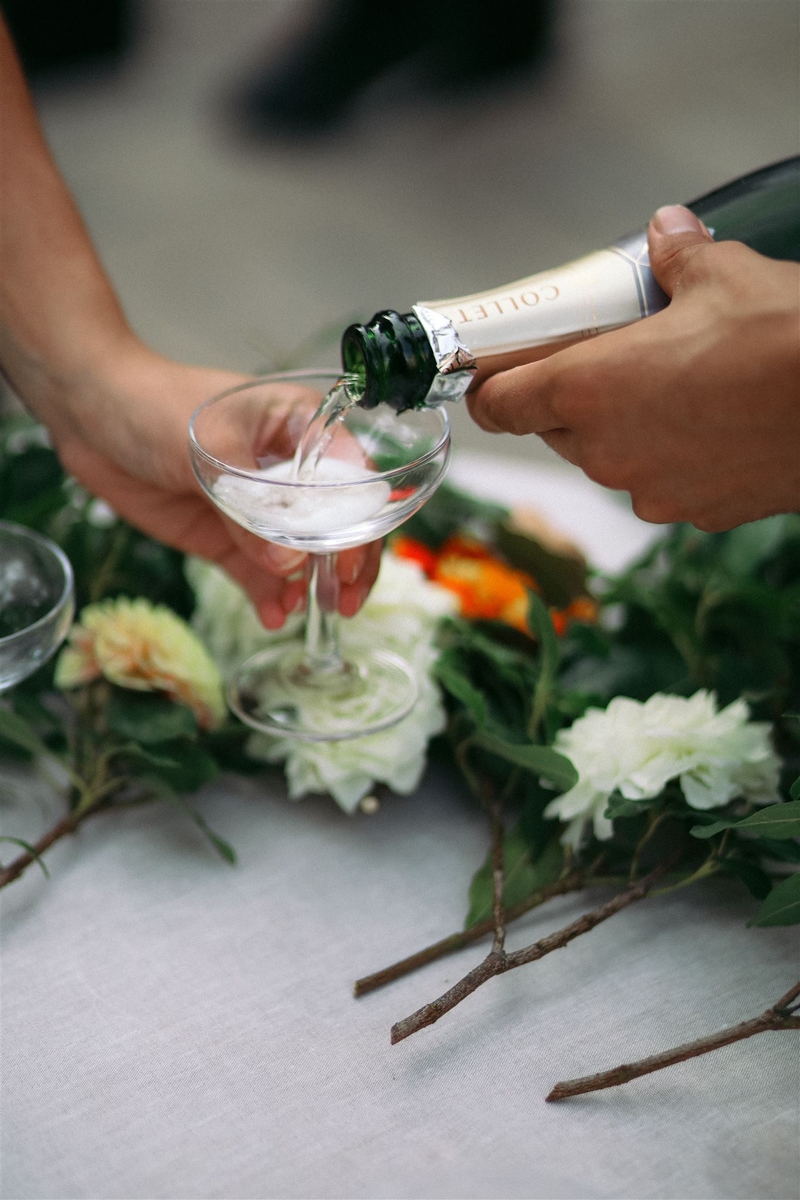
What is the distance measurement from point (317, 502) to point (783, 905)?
0.28 metres

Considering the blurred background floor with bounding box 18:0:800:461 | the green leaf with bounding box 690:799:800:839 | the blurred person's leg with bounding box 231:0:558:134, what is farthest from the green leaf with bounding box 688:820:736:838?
the blurred person's leg with bounding box 231:0:558:134

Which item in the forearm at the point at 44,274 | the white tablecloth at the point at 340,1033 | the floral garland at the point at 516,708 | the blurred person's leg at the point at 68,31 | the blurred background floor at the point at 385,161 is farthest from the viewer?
the blurred person's leg at the point at 68,31

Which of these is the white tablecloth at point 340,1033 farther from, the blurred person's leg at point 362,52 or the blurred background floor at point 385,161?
the blurred person's leg at point 362,52

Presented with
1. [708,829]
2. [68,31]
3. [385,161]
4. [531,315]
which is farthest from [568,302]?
[68,31]

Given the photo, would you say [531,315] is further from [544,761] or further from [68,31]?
[68,31]

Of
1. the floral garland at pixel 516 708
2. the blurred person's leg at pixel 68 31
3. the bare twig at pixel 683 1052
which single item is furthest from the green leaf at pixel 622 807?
the blurred person's leg at pixel 68 31

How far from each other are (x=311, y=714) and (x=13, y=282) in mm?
348

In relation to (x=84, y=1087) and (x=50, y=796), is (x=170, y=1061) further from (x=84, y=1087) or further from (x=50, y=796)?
(x=50, y=796)

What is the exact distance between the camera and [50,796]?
0.63 meters

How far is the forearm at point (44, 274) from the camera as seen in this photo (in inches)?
28.1

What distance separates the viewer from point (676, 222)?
545 mm

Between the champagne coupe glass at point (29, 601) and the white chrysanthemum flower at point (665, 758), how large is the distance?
27cm

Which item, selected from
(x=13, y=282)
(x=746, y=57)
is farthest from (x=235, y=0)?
(x=13, y=282)

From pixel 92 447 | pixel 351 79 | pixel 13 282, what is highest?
pixel 13 282
